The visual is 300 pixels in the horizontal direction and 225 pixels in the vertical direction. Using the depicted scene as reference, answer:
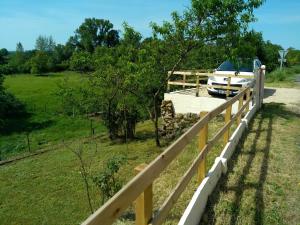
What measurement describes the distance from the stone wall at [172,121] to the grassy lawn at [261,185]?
16.5 feet

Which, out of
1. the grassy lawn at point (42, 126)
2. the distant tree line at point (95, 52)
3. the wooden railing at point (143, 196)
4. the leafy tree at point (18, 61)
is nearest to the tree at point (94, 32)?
the distant tree line at point (95, 52)

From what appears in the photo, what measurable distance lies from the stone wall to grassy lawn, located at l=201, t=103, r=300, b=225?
5016 mm

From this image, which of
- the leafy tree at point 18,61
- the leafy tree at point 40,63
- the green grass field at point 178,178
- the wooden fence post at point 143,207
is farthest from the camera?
the leafy tree at point 18,61

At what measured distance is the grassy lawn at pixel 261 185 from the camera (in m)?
4.13

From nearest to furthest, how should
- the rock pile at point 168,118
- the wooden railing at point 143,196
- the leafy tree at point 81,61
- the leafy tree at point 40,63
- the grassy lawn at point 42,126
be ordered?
the wooden railing at point 143,196
the rock pile at point 168,118
the leafy tree at point 81,61
the grassy lawn at point 42,126
the leafy tree at point 40,63

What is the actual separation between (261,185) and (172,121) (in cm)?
894

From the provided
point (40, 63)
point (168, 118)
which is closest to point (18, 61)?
point (40, 63)

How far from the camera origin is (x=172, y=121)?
13922 millimetres

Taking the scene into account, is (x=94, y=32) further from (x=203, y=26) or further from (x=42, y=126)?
(x=203, y=26)

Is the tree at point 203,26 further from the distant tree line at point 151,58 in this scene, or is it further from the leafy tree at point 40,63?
the leafy tree at point 40,63

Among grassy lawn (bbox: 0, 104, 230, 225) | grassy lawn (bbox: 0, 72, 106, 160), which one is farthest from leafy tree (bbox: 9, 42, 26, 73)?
grassy lawn (bbox: 0, 104, 230, 225)

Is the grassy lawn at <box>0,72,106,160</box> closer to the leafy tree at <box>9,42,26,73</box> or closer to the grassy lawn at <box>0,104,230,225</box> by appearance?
the grassy lawn at <box>0,104,230,225</box>

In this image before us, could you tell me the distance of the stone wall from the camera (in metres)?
13.2

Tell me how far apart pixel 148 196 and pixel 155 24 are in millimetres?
9709
